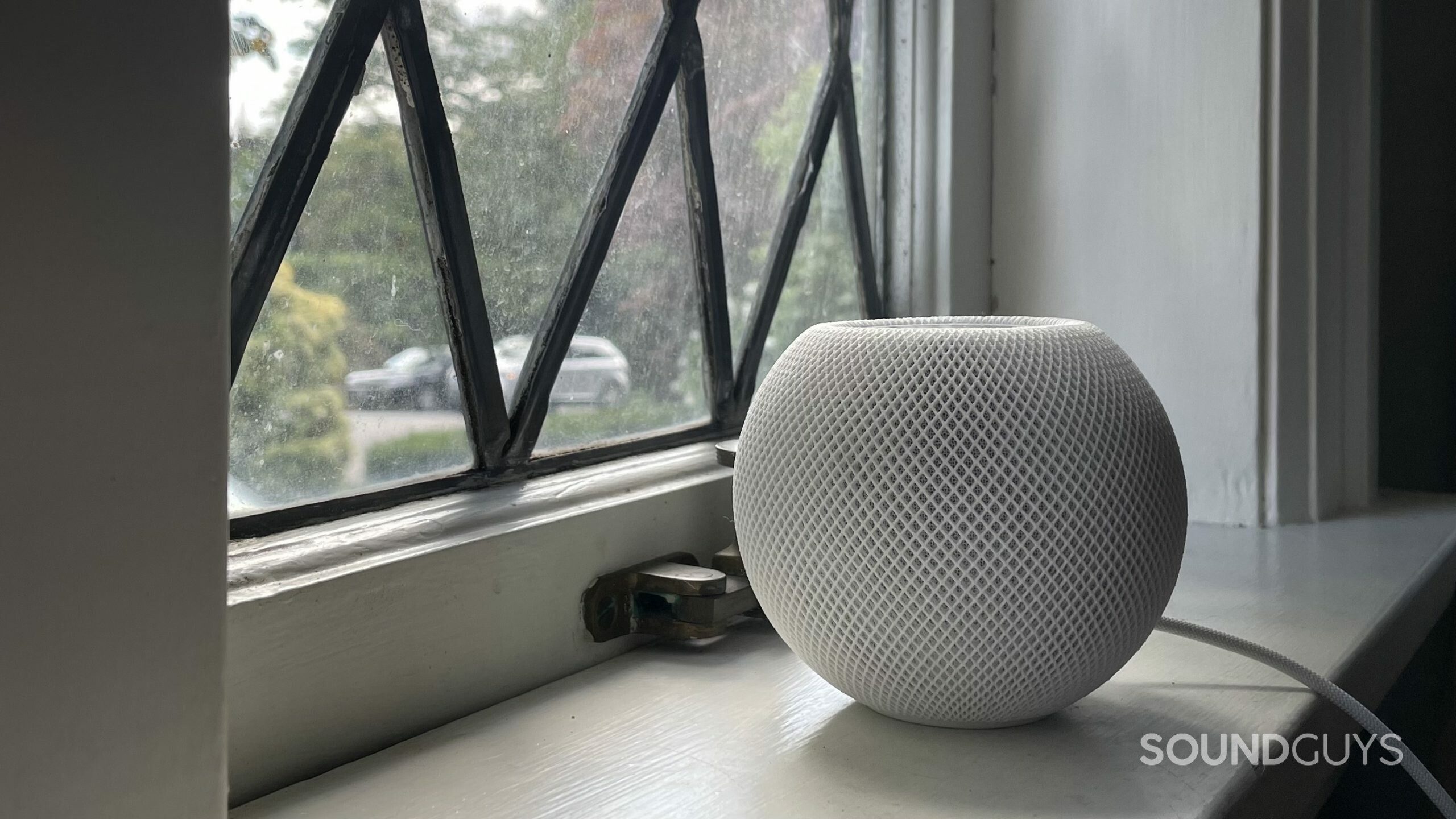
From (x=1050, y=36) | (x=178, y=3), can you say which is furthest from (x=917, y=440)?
(x=1050, y=36)

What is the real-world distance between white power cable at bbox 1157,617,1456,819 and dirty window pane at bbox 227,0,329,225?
1.61 ft

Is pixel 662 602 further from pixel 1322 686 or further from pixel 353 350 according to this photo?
pixel 1322 686

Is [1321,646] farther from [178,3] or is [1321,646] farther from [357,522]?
[178,3]

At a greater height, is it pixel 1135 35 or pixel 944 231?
pixel 1135 35

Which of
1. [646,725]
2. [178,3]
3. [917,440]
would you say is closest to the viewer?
[178,3]

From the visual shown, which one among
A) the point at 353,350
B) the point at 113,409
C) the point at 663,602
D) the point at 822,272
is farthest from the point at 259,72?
the point at 822,272

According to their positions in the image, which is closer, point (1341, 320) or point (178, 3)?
point (178, 3)

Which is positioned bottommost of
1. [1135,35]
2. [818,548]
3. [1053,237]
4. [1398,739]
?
[1398,739]

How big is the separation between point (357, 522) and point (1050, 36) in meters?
0.86

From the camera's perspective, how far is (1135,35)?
1.04m

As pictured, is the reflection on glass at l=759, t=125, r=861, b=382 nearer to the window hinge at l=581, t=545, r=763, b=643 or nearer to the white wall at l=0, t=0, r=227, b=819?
the window hinge at l=581, t=545, r=763, b=643

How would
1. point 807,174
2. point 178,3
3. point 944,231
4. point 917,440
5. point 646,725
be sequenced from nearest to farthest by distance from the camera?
point 178,3 < point 917,440 < point 646,725 < point 807,174 < point 944,231

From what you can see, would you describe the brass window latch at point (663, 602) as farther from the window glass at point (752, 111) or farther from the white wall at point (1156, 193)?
the white wall at point (1156, 193)

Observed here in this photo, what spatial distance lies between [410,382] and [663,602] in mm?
208
